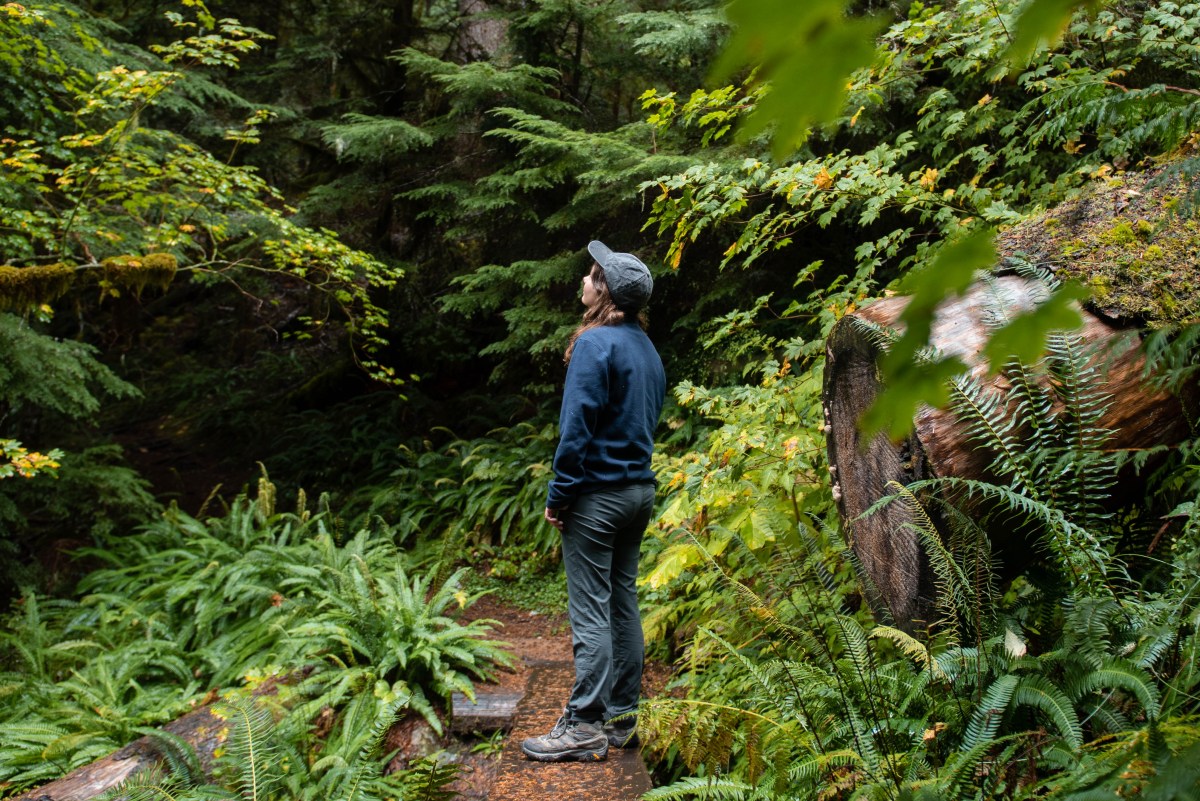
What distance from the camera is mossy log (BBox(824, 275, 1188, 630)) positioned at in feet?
9.03

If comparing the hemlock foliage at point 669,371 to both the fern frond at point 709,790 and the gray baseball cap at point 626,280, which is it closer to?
the fern frond at point 709,790

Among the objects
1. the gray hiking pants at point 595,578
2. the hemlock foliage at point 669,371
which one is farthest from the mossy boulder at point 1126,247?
the gray hiking pants at point 595,578

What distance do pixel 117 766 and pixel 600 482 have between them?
324 cm

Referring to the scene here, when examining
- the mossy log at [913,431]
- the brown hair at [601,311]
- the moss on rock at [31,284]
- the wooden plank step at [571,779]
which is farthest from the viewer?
the moss on rock at [31,284]

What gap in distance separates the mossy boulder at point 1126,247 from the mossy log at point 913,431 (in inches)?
4.8

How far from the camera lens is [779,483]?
4.09 meters

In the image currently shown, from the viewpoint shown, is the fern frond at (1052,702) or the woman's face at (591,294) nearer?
the fern frond at (1052,702)

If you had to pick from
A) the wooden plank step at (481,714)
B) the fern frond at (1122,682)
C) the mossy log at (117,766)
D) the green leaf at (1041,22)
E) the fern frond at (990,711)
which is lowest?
the mossy log at (117,766)

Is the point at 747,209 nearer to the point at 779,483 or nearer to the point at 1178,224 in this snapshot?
the point at 779,483

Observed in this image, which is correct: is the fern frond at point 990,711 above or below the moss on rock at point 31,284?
below

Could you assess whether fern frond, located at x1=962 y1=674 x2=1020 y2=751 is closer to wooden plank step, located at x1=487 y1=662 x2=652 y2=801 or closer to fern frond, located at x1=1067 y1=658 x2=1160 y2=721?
fern frond, located at x1=1067 y1=658 x2=1160 y2=721

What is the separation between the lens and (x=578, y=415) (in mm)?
3256

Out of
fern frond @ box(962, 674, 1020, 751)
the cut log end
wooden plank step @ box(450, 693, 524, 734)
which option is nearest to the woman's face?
the cut log end

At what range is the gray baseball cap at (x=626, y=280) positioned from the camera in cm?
345
